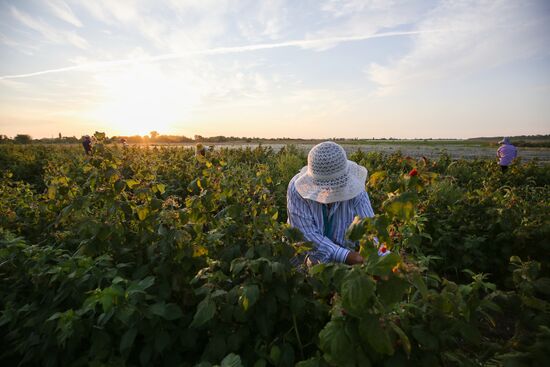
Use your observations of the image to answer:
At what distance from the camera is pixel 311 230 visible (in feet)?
7.73

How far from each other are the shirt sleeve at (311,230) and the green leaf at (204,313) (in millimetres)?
878

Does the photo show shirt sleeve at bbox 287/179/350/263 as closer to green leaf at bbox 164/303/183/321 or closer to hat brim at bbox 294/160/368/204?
hat brim at bbox 294/160/368/204

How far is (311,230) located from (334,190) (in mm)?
347

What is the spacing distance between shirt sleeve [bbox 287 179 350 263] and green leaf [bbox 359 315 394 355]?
3.38ft

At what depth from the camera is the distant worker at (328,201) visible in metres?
2.21

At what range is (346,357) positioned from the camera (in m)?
1.13

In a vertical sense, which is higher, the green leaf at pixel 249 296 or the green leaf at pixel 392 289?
the green leaf at pixel 392 289

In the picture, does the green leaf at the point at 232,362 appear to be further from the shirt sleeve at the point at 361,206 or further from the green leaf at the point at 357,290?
the shirt sleeve at the point at 361,206

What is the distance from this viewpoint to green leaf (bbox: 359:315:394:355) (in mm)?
1039

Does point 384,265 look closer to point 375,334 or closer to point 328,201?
point 375,334

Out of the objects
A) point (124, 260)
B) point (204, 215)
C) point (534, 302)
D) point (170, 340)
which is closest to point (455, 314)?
point (534, 302)

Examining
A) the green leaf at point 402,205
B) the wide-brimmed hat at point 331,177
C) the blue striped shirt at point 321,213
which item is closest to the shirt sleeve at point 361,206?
the blue striped shirt at point 321,213

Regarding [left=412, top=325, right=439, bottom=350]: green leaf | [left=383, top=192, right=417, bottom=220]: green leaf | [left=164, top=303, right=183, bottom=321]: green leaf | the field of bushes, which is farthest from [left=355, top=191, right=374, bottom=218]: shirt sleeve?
[left=164, top=303, right=183, bottom=321]: green leaf

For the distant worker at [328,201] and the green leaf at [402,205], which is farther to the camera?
the distant worker at [328,201]
